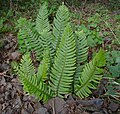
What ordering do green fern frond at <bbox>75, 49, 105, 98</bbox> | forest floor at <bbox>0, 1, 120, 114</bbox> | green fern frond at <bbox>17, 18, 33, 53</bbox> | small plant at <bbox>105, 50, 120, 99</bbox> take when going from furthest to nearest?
green fern frond at <bbox>17, 18, 33, 53</bbox> < small plant at <bbox>105, 50, 120, 99</bbox> < forest floor at <bbox>0, 1, 120, 114</bbox> < green fern frond at <bbox>75, 49, 105, 98</bbox>

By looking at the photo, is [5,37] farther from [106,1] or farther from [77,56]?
[106,1]

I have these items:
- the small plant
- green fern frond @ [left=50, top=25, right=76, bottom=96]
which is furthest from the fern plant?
the small plant

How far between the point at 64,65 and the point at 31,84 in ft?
1.27

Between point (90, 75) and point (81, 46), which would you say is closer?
point (90, 75)

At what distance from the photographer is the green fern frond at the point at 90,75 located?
2.60 metres

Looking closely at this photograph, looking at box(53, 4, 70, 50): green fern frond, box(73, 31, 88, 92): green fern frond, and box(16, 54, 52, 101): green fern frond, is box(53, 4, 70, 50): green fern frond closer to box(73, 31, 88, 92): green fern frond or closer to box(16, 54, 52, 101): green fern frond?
box(73, 31, 88, 92): green fern frond

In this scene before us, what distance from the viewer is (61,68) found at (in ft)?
9.16

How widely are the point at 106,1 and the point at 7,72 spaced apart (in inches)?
100

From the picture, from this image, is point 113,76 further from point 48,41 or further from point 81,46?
point 48,41

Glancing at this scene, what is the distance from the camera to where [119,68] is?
309cm

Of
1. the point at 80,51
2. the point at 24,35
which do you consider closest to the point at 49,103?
the point at 80,51

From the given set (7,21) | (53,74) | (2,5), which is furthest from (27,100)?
(2,5)

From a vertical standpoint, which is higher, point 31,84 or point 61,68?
point 61,68

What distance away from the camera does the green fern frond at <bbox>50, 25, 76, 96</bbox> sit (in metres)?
2.72
